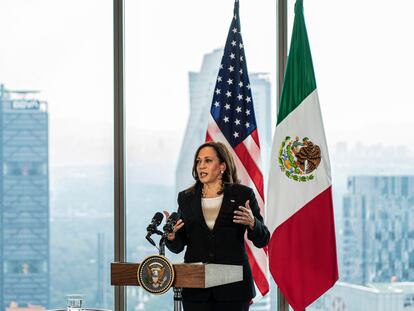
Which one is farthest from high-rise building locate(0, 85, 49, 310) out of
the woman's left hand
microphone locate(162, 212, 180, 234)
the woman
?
microphone locate(162, 212, 180, 234)

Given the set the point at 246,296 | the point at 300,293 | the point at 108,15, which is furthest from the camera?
the point at 108,15

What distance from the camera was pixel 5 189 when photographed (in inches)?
204

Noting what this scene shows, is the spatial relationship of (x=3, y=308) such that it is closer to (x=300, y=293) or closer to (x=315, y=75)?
(x=300, y=293)

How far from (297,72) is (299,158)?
0.51 m

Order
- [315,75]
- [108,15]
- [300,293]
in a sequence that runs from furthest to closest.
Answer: [108,15], [315,75], [300,293]

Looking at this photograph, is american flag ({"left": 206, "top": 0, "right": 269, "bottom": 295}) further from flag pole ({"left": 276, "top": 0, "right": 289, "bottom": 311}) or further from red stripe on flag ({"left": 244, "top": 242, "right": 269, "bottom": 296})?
flag pole ({"left": 276, "top": 0, "right": 289, "bottom": 311})

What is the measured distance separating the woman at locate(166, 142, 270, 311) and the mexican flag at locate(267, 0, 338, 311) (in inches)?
25.2

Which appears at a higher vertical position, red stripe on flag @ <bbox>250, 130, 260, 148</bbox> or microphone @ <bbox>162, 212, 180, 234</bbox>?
red stripe on flag @ <bbox>250, 130, 260, 148</bbox>

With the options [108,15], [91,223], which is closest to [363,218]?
[91,223]

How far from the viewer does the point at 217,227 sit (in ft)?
13.0

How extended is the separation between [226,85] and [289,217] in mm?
871

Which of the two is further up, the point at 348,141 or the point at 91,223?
the point at 348,141

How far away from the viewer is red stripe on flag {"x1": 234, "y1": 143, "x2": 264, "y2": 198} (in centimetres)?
473

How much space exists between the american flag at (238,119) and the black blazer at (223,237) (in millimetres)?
687
